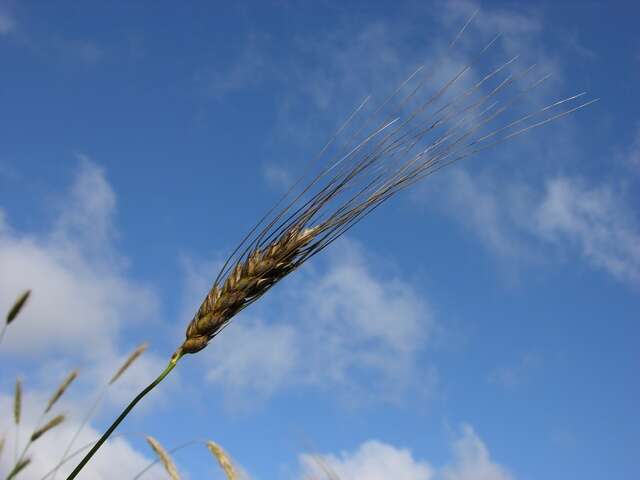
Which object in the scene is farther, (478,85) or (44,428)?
(478,85)

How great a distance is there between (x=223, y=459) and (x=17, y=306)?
1.00 metres

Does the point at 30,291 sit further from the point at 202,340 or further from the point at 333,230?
the point at 333,230

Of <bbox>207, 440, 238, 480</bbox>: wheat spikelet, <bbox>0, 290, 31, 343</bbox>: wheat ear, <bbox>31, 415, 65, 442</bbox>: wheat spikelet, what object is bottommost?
<bbox>207, 440, 238, 480</bbox>: wheat spikelet

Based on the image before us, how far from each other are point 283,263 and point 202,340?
1.37ft

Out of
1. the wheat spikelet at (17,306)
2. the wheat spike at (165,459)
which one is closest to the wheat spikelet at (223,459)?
the wheat spike at (165,459)

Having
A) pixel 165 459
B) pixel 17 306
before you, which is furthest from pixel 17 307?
pixel 165 459

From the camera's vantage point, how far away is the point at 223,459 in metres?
2.26

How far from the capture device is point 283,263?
2.33 metres

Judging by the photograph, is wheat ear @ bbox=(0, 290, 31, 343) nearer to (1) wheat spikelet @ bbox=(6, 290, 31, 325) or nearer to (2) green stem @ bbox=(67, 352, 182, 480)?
(1) wheat spikelet @ bbox=(6, 290, 31, 325)

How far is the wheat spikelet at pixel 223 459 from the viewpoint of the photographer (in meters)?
2.20

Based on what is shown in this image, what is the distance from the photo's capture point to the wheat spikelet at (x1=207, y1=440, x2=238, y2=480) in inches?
86.4

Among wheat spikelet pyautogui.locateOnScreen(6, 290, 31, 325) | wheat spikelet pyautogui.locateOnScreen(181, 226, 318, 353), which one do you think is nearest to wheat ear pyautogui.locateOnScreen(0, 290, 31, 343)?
wheat spikelet pyautogui.locateOnScreen(6, 290, 31, 325)

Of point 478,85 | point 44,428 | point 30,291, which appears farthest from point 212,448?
point 478,85

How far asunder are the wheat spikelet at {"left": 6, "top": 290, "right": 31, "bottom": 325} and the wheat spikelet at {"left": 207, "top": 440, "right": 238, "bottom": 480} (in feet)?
2.93
